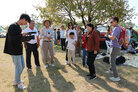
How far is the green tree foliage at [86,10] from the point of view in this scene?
9.11 meters

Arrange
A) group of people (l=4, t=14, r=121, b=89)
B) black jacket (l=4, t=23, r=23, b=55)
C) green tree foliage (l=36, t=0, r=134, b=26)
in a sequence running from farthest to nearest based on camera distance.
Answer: green tree foliage (l=36, t=0, r=134, b=26), group of people (l=4, t=14, r=121, b=89), black jacket (l=4, t=23, r=23, b=55)

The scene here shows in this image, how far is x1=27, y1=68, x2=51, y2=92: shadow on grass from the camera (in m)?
3.05

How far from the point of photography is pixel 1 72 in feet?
14.0

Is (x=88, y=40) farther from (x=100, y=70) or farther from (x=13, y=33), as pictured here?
(x=13, y=33)

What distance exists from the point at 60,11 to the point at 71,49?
664 centimetres

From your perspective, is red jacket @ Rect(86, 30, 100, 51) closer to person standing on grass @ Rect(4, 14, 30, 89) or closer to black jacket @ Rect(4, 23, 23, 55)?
person standing on grass @ Rect(4, 14, 30, 89)

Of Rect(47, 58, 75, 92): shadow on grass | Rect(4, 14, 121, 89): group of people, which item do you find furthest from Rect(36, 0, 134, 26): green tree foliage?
Rect(47, 58, 75, 92): shadow on grass

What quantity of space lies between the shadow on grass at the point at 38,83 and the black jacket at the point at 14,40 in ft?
3.48

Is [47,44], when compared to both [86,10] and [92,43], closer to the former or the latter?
[92,43]

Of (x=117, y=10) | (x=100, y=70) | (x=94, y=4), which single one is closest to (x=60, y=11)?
(x=94, y=4)

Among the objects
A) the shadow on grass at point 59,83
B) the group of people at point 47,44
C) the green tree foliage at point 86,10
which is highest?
the green tree foliage at point 86,10

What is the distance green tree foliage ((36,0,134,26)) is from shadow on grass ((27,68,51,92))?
700 cm

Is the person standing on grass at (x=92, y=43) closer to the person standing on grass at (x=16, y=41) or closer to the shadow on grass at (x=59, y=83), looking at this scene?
the shadow on grass at (x=59, y=83)

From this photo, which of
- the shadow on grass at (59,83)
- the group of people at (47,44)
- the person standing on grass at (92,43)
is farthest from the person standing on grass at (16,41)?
the person standing on grass at (92,43)
